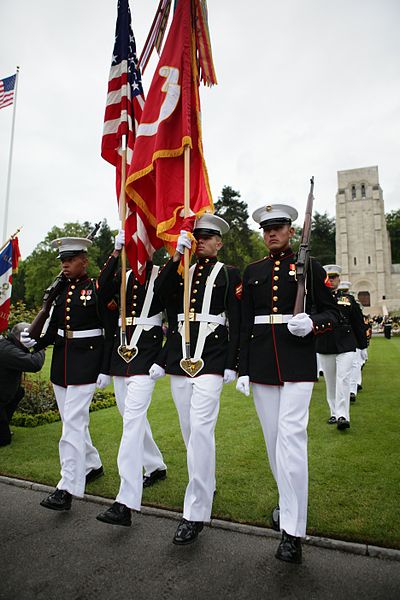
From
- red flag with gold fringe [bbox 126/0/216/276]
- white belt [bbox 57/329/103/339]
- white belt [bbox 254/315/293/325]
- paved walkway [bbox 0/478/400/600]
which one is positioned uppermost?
red flag with gold fringe [bbox 126/0/216/276]

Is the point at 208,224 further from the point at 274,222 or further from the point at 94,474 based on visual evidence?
the point at 94,474

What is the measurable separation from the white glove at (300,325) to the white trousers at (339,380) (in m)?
4.29

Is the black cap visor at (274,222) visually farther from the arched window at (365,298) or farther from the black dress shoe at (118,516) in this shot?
the arched window at (365,298)

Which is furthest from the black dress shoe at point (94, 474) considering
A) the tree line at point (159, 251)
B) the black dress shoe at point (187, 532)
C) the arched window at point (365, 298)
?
the arched window at point (365, 298)

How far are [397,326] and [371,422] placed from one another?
3694 cm

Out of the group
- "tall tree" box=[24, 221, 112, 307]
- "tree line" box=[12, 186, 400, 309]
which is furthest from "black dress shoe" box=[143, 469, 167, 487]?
"tall tree" box=[24, 221, 112, 307]

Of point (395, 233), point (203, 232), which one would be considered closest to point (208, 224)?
point (203, 232)

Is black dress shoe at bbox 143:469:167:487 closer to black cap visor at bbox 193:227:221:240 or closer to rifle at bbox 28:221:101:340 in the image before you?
rifle at bbox 28:221:101:340

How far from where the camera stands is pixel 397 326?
42000 millimetres

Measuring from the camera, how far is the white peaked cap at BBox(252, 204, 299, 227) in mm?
4453

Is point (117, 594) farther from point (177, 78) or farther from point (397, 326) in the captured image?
point (397, 326)

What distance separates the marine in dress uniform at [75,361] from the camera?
4.84 metres

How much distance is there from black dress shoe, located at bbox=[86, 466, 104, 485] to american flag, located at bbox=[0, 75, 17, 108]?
11400 mm

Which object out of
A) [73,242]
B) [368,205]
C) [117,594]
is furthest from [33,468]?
Result: [368,205]
